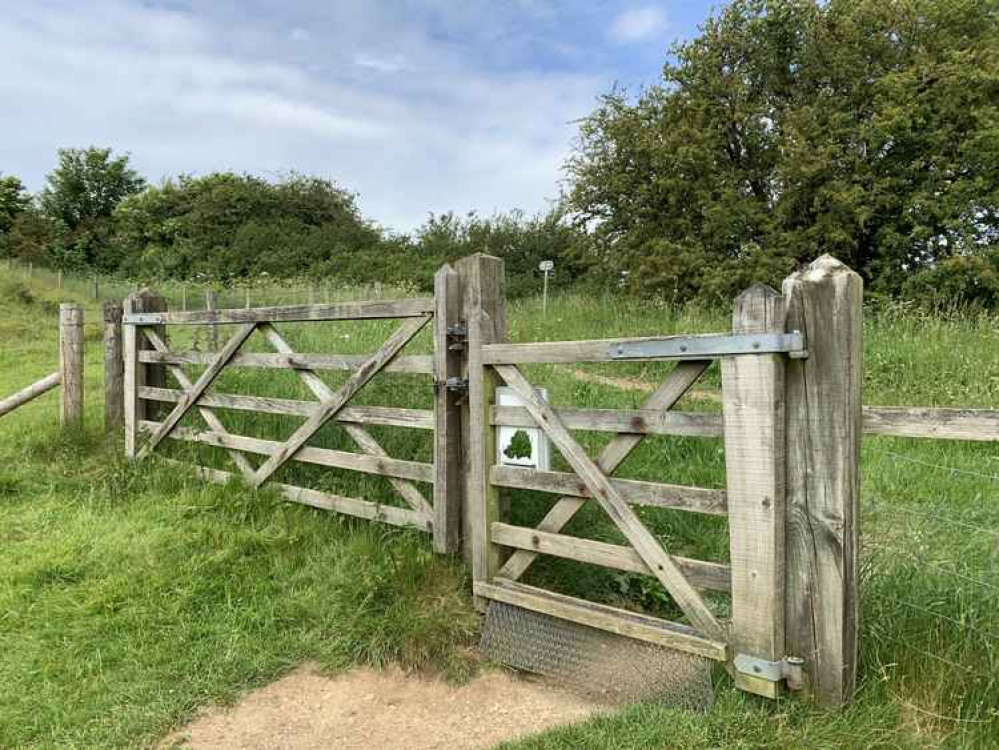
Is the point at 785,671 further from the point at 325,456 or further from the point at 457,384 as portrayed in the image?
the point at 325,456

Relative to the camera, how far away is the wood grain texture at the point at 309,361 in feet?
12.7

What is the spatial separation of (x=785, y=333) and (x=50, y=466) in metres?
5.76

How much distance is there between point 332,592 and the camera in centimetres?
355

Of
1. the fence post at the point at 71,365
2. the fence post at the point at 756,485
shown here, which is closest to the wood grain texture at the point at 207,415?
the fence post at the point at 71,365

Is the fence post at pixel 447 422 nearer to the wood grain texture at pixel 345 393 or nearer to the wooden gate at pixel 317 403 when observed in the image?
the wooden gate at pixel 317 403

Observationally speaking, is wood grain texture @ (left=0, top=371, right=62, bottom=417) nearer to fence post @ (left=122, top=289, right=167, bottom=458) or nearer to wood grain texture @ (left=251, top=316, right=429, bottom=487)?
fence post @ (left=122, top=289, right=167, bottom=458)

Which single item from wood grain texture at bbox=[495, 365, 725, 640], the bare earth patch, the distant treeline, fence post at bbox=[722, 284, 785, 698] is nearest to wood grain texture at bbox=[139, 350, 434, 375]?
wood grain texture at bbox=[495, 365, 725, 640]

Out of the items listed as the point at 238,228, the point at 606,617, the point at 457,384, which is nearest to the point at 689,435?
the point at 606,617

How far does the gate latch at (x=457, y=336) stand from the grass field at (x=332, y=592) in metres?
1.00

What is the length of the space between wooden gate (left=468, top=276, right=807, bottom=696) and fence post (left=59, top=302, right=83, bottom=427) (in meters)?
4.71

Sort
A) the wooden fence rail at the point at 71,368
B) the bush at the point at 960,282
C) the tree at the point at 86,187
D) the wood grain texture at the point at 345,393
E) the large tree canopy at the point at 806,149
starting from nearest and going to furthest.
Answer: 1. the wood grain texture at the point at 345,393
2. the wooden fence rail at the point at 71,368
3. the bush at the point at 960,282
4. the large tree canopy at the point at 806,149
5. the tree at the point at 86,187

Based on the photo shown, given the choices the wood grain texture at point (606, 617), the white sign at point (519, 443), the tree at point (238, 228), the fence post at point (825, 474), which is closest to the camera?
the fence post at point (825, 474)

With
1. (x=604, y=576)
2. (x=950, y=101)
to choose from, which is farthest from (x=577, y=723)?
(x=950, y=101)

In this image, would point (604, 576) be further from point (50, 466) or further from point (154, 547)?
point (50, 466)
